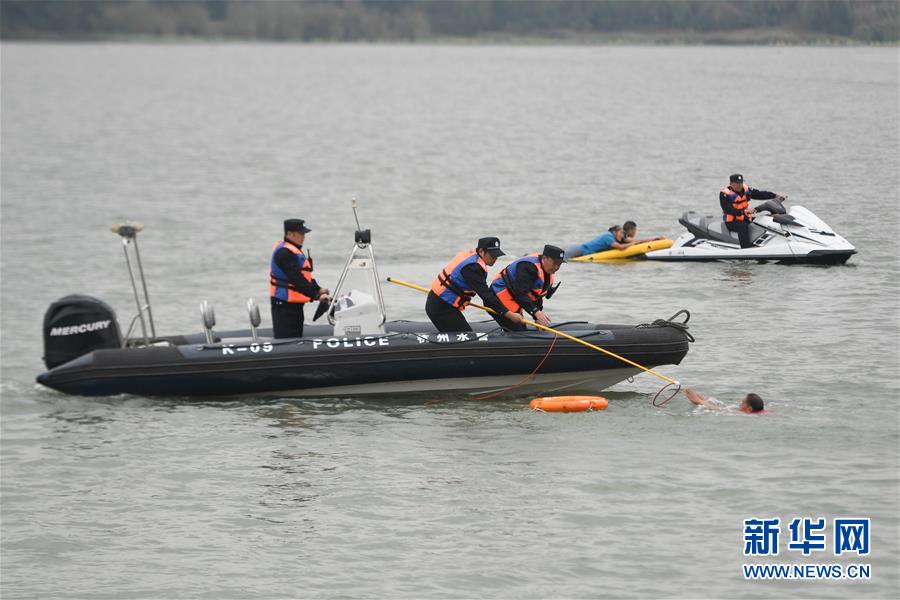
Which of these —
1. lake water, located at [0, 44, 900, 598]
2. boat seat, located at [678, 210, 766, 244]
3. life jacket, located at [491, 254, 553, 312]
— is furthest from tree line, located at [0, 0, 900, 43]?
life jacket, located at [491, 254, 553, 312]

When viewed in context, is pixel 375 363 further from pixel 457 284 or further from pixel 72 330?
pixel 72 330

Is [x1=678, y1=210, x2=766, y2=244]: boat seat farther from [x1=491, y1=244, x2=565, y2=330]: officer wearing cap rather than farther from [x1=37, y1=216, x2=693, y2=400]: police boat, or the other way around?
[x1=491, y1=244, x2=565, y2=330]: officer wearing cap

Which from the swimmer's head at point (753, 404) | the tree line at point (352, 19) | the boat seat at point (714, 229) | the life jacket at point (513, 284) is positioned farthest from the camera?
the tree line at point (352, 19)

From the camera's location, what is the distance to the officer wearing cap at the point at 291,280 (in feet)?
47.2

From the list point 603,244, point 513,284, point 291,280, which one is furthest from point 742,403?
point 603,244

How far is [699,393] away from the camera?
46.8 feet

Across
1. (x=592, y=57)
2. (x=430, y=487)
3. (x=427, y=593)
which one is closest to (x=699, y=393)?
(x=430, y=487)

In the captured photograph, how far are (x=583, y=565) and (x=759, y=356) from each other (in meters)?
6.54

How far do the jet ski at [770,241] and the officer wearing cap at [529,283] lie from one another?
7.89 meters

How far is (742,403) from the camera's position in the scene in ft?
43.5

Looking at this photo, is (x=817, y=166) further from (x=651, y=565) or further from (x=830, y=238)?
(x=651, y=565)

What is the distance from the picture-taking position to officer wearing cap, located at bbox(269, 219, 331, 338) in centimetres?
1438

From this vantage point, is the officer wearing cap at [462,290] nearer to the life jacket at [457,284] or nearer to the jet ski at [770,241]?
the life jacket at [457,284]

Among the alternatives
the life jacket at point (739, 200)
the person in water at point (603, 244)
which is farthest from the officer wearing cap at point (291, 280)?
the person in water at point (603, 244)
